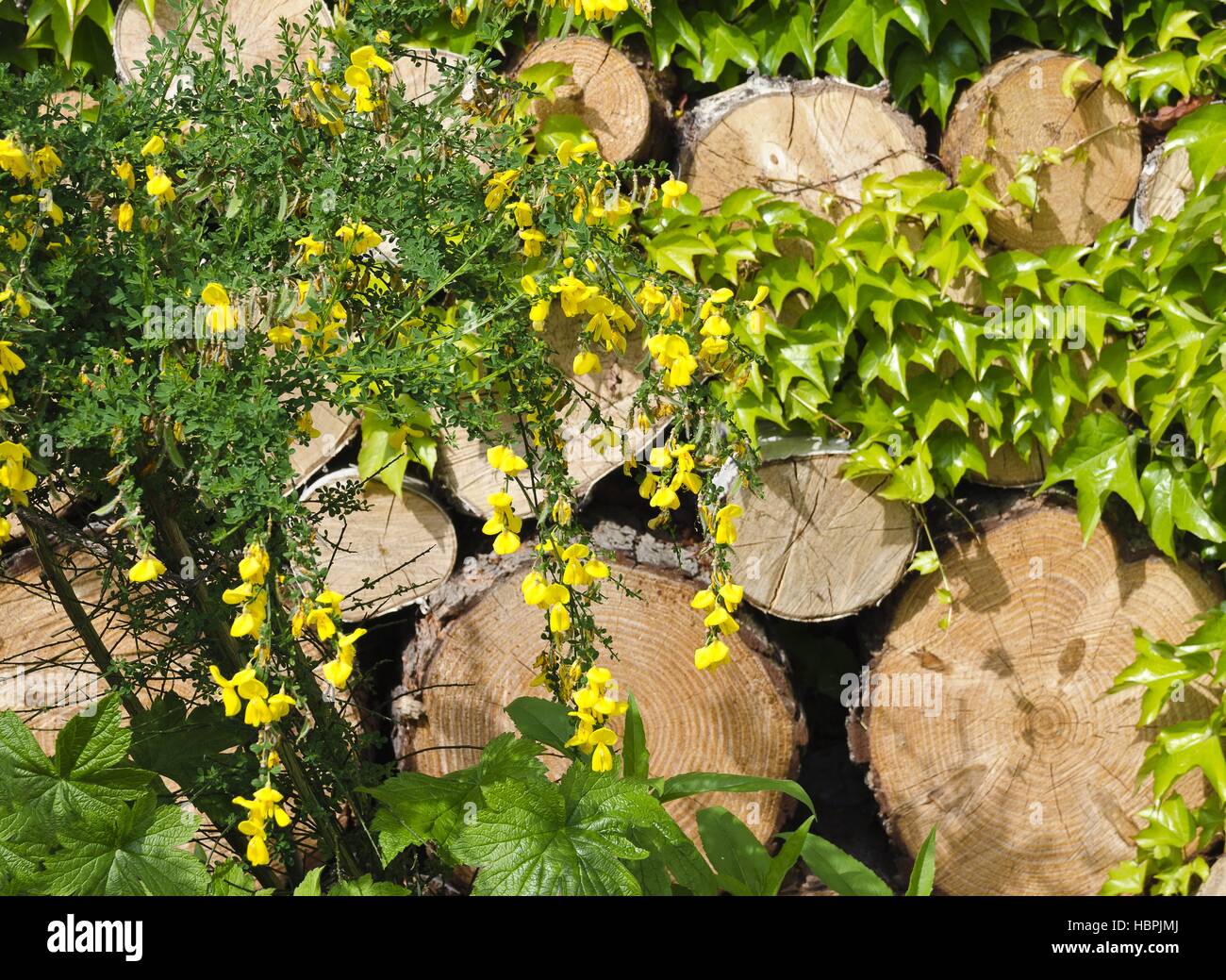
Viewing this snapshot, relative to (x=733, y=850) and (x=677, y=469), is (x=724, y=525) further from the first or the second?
(x=733, y=850)

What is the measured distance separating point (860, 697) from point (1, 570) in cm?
151

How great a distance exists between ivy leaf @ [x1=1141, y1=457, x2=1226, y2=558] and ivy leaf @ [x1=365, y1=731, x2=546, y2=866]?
1232mm

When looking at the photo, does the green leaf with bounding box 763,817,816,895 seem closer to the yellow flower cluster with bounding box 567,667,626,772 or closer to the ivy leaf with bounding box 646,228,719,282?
the yellow flower cluster with bounding box 567,667,626,772

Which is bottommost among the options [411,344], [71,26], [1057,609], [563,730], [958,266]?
[563,730]

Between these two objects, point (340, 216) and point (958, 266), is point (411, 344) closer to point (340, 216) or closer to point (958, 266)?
point (340, 216)

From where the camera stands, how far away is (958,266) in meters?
1.89

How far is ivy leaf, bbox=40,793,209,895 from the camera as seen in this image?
3.67 ft

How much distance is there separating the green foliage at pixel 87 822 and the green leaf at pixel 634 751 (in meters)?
0.55

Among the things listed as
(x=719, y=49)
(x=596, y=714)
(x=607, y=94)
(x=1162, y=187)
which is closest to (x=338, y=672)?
(x=596, y=714)

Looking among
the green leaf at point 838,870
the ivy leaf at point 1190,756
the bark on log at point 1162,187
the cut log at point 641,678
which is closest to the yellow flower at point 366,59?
the cut log at point 641,678

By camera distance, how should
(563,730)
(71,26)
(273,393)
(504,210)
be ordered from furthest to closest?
(71,26), (563,730), (504,210), (273,393)

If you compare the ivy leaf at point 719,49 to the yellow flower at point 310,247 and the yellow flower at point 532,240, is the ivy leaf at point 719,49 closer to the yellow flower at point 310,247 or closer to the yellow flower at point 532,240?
the yellow flower at point 532,240

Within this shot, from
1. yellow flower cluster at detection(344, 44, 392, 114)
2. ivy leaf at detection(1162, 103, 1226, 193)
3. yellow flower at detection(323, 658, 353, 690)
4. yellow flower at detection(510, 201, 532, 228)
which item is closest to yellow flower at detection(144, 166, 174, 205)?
yellow flower cluster at detection(344, 44, 392, 114)
